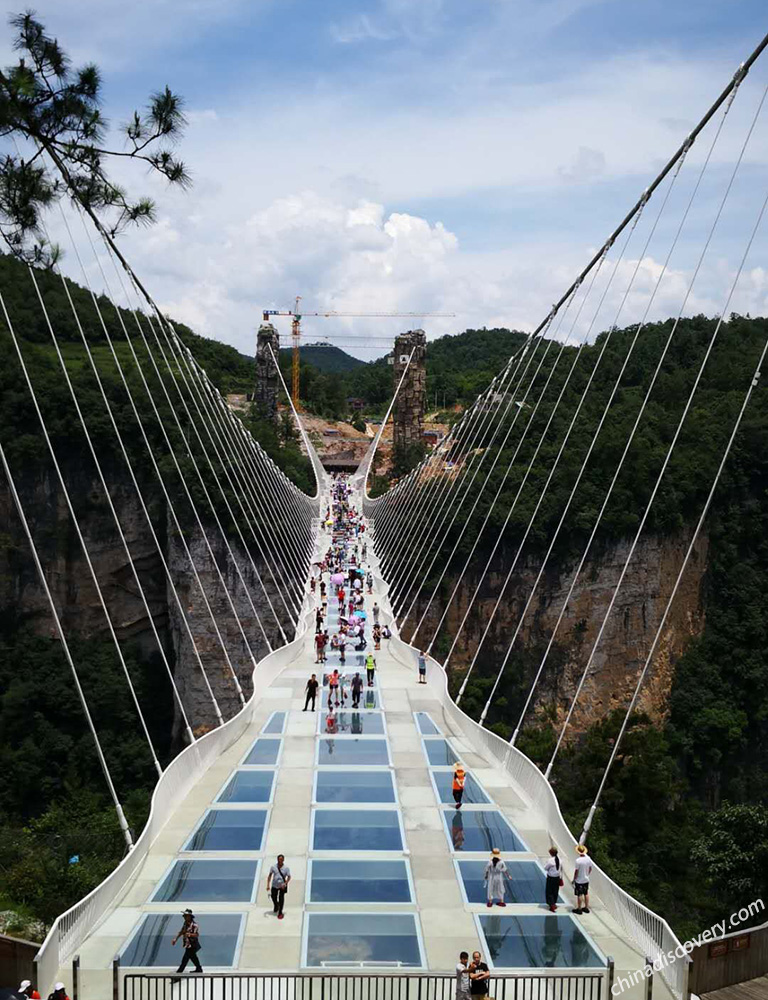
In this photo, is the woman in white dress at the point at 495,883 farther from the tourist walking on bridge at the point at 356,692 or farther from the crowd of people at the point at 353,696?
the tourist walking on bridge at the point at 356,692

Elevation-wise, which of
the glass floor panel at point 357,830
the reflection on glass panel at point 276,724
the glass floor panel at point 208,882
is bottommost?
the reflection on glass panel at point 276,724

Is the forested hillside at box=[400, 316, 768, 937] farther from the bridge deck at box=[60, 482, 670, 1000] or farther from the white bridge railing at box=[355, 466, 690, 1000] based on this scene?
the bridge deck at box=[60, 482, 670, 1000]

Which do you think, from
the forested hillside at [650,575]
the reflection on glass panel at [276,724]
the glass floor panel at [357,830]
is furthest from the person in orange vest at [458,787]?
the forested hillside at [650,575]

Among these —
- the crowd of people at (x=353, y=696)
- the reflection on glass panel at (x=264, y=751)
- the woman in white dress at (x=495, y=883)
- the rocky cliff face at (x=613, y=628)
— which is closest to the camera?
the crowd of people at (x=353, y=696)


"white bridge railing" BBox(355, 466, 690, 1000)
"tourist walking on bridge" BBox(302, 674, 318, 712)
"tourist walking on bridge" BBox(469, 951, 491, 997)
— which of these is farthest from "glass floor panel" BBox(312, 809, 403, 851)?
"tourist walking on bridge" BBox(302, 674, 318, 712)

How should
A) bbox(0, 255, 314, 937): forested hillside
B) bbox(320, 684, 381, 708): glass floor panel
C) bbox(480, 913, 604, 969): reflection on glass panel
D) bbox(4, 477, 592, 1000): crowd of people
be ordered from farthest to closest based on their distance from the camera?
bbox(0, 255, 314, 937): forested hillside < bbox(320, 684, 381, 708): glass floor panel < bbox(480, 913, 604, 969): reflection on glass panel < bbox(4, 477, 592, 1000): crowd of people

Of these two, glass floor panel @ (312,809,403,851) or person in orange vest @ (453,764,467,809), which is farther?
person in orange vest @ (453,764,467,809)

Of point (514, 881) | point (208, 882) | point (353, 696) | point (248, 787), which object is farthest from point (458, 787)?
point (353, 696)

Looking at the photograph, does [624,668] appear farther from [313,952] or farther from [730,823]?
[313,952]
